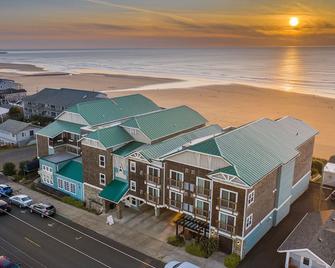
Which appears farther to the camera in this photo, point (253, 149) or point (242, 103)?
point (242, 103)

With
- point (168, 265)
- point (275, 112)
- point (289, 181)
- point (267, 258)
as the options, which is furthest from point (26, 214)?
point (275, 112)

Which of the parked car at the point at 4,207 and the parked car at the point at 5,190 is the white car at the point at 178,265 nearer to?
the parked car at the point at 4,207

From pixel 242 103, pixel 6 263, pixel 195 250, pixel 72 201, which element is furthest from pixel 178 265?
pixel 242 103

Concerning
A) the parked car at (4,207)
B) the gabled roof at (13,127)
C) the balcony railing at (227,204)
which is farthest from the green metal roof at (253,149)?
the gabled roof at (13,127)

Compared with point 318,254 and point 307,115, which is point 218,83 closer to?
point 307,115

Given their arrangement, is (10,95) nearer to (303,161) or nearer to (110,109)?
(110,109)
